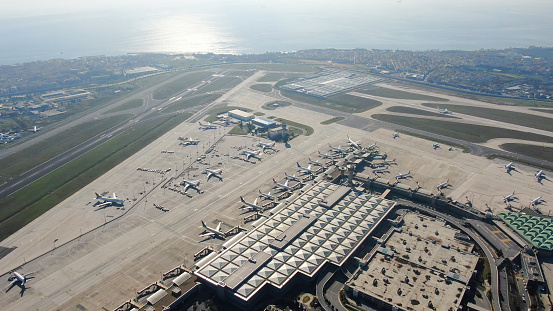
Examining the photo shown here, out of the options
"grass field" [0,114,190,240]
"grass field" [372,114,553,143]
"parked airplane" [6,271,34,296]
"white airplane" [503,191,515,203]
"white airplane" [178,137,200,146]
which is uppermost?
"grass field" [372,114,553,143]

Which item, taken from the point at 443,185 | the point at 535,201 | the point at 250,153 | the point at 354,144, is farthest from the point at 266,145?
the point at 535,201

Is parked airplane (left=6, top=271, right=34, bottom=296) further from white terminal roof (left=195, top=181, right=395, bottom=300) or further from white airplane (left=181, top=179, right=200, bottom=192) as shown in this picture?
white airplane (left=181, top=179, right=200, bottom=192)

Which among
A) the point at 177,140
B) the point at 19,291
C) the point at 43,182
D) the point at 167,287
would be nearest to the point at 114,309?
the point at 167,287

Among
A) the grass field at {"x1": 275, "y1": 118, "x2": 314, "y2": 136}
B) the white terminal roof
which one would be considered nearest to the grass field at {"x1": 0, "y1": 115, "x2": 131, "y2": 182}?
the grass field at {"x1": 275, "y1": 118, "x2": 314, "y2": 136}

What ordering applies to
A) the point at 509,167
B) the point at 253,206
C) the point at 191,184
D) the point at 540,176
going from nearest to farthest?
the point at 253,206
the point at 540,176
the point at 191,184
the point at 509,167

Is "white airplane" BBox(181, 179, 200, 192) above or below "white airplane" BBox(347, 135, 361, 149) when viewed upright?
below

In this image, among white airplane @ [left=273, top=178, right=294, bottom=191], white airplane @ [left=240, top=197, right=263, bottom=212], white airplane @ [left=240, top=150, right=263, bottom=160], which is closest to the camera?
white airplane @ [left=240, top=197, right=263, bottom=212]

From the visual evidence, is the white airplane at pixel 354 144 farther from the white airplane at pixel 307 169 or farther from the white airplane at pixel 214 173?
the white airplane at pixel 214 173

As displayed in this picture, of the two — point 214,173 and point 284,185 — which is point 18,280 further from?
point 284,185
